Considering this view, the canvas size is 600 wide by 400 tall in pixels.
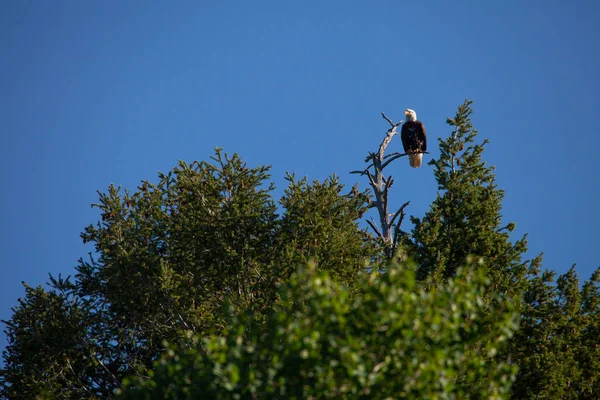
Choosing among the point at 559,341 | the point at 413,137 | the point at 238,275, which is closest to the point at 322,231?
the point at 238,275

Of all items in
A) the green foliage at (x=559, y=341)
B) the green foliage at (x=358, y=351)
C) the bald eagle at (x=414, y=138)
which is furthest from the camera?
the bald eagle at (x=414, y=138)

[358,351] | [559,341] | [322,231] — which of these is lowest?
[358,351]

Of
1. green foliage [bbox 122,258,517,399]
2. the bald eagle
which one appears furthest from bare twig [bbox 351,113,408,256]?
green foliage [bbox 122,258,517,399]

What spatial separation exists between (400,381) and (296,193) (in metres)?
12.0

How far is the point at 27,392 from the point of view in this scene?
892 inches

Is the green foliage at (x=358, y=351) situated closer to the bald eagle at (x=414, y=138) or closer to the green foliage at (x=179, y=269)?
the green foliage at (x=179, y=269)

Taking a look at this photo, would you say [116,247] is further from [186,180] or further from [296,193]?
[296,193]

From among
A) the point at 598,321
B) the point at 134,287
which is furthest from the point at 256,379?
the point at 598,321

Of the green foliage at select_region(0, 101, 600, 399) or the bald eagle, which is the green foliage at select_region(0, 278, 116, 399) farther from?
the bald eagle

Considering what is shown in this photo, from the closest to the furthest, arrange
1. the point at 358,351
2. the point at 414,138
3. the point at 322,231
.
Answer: the point at 358,351, the point at 322,231, the point at 414,138

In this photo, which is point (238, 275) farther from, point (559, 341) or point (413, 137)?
point (413, 137)

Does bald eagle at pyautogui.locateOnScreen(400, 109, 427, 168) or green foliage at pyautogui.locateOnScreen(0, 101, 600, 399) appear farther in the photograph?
bald eagle at pyautogui.locateOnScreen(400, 109, 427, 168)

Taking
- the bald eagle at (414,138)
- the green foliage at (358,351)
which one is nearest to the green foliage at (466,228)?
the bald eagle at (414,138)

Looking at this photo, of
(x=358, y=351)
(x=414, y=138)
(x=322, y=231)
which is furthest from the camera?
(x=414, y=138)
